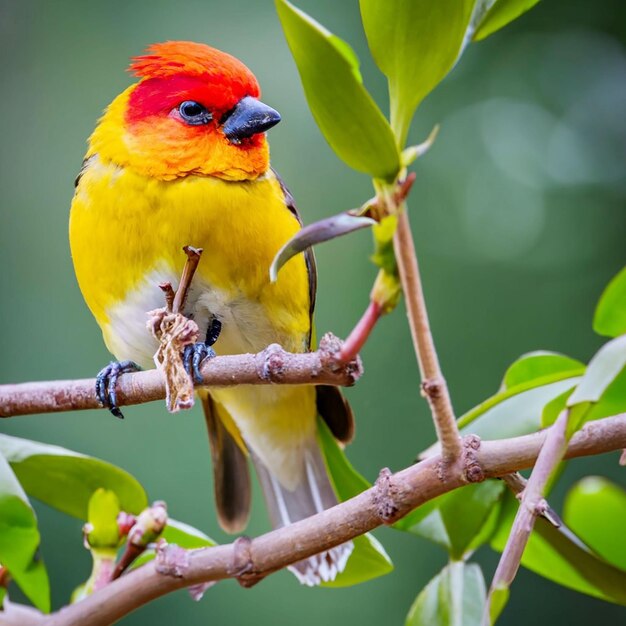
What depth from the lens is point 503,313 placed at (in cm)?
280

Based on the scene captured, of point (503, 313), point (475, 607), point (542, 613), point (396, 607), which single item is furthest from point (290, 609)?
point (475, 607)

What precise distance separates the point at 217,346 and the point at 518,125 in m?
2.00

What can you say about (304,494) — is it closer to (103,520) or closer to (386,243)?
(103,520)

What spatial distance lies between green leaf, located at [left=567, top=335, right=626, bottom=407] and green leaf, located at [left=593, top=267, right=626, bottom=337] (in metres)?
0.23

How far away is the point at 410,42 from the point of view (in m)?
0.60

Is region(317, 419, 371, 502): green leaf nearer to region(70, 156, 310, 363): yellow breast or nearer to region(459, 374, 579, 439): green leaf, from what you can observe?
region(459, 374, 579, 439): green leaf

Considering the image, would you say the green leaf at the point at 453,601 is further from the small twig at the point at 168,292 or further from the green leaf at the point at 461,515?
the small twig at the point at 168,292

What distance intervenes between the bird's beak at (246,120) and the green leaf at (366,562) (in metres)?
0.57

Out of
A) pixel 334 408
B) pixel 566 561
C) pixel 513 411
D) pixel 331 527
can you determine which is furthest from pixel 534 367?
pixel 334 408

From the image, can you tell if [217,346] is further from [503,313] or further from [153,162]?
[503,313]

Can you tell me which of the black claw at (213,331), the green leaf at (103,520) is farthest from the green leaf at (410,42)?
the black claw at (213,331)

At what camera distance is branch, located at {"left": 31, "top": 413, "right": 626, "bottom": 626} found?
69 centimetres

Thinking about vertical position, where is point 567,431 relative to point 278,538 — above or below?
above

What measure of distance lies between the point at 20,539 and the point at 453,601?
431 mm
